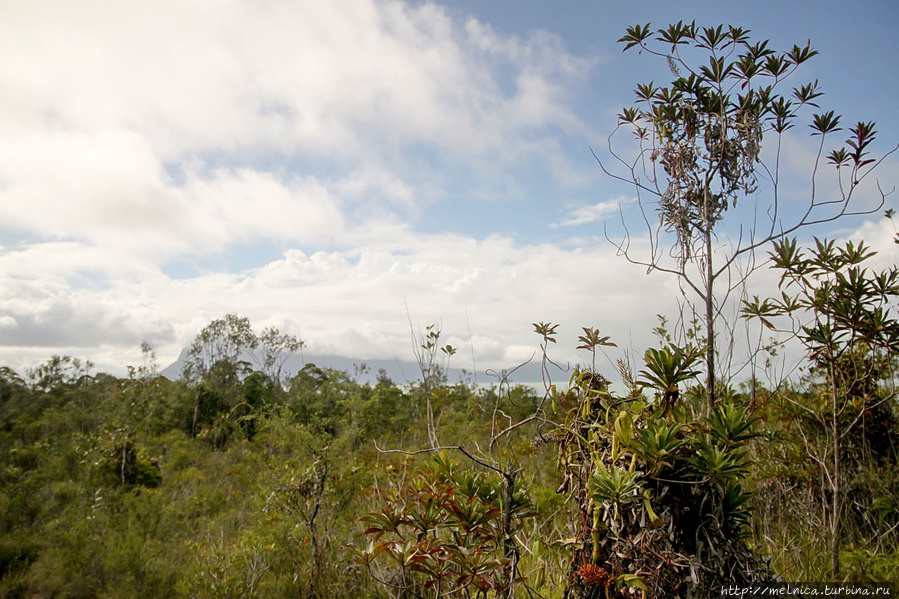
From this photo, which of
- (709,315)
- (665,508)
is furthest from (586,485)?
(709,315)

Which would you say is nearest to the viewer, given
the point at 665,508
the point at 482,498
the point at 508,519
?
the point at 665,508

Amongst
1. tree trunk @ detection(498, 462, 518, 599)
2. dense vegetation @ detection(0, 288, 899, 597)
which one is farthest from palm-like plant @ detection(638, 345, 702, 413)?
tree trunk @ detection(498, 462, 518, 599)

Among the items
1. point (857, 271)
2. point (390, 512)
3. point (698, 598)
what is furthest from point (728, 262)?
point (390, 512)

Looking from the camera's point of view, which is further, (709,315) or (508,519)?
(709,315)

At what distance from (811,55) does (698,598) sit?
9.62ft

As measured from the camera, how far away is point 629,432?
1420mm

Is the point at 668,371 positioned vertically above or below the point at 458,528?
above

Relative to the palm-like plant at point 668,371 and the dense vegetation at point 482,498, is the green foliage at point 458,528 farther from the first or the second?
the palm-like plant at point 668,371

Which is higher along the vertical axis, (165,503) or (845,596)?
(845,596)

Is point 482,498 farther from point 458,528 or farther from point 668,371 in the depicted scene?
point 668,371

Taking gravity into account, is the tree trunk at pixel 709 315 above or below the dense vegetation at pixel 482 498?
above

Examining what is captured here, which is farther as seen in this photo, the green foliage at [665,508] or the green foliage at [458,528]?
the green foliage at [458,528]

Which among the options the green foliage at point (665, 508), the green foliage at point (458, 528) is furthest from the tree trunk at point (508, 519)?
the green foliage at point (665, 508)

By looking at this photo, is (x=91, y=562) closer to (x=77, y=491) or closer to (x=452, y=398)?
(x=77, y=491)
